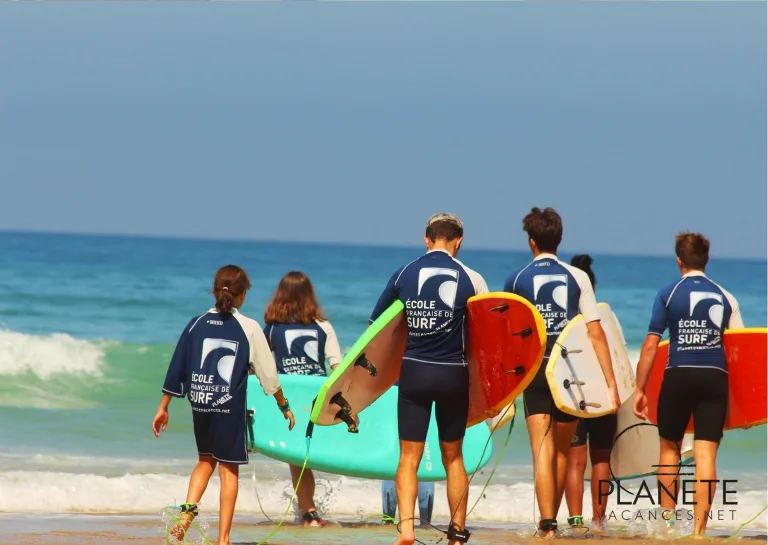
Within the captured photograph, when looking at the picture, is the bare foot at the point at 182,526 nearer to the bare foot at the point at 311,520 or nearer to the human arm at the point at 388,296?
the human arm at the point at 388,296

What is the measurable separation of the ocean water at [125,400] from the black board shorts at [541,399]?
1.37 ft

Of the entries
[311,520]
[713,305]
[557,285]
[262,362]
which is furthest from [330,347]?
[713,305]

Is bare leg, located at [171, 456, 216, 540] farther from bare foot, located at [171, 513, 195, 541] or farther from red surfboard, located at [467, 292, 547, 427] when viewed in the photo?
red surfboard, located at [467, 292, 547, 427]

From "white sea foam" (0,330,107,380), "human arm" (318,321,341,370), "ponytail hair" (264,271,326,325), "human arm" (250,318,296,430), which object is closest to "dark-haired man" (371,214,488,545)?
"human arm" (250,318,296,430)

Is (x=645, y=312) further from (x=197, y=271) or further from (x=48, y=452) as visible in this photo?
(x=48, y=452)

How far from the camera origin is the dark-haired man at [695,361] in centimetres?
616

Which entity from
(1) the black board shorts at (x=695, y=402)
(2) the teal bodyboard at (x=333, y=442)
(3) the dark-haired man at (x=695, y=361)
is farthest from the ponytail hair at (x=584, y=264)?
(2) the teal bodyboard at (x=333, y=442)

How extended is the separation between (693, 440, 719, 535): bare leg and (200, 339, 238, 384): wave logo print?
2557 mm

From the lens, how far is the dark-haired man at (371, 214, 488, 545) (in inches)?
210

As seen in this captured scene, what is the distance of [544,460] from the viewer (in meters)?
6.12

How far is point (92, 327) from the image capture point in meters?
22.5

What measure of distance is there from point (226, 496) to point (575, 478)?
219cm

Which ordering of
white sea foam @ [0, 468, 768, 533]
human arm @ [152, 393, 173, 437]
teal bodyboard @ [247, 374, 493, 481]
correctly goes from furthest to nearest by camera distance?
white sea foam @ [0, 468, 768, 533], teal bodyboard @ [247, 374, 493, 481], human arm @ [152, 393, 173, 437]

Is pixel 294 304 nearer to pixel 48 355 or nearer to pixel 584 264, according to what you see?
pixel 584 264
